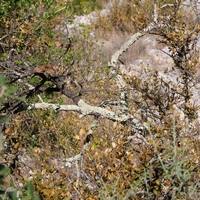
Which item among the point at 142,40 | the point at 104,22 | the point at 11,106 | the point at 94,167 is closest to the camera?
the point at 94,167

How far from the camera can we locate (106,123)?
206 inches

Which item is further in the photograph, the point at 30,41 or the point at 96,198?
the point at 30,41

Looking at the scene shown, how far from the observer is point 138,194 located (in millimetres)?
2512

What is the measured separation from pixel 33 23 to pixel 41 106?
11.5 ft

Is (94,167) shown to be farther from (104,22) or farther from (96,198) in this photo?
(104,22)

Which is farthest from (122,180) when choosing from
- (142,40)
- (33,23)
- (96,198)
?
(142,40)

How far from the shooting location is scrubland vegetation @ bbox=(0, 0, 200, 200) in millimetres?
2326

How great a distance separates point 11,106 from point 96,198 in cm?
101

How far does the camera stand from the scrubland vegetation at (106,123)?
2326 millimetres

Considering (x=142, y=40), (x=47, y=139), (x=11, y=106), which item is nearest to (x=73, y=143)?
(x=47, y=139)

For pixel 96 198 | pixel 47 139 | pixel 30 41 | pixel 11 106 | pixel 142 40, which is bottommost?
pixel 142 40

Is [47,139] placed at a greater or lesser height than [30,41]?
lesser

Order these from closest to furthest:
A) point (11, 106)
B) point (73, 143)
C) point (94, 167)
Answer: point (94, 167)
point (11, 106)
point (73, 143)

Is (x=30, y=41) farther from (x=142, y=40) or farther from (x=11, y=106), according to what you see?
(x=11, y=106)
